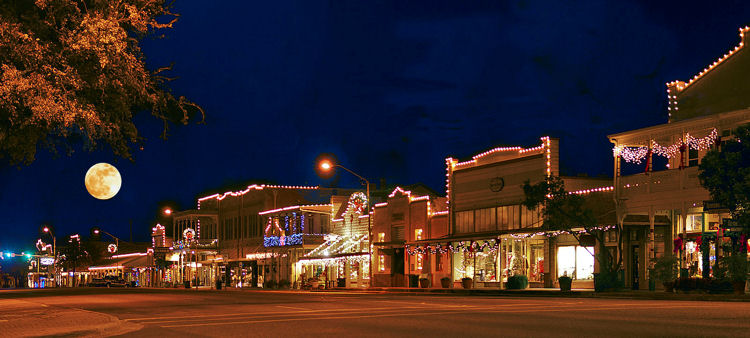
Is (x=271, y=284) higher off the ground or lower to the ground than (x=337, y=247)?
lower

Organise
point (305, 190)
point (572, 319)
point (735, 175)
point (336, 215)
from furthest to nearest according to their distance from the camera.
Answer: point (305, 190) → point (336, 215) → point (735, 175) → point (572, 319)

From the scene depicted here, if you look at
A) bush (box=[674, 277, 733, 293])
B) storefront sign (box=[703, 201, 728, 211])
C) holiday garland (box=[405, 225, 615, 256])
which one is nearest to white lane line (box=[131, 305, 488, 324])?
bush (box=[674, 277, 733, 293])

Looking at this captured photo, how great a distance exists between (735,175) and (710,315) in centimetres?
1422

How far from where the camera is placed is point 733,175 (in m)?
31.1

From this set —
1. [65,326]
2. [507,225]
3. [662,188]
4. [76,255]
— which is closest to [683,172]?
[662,188]

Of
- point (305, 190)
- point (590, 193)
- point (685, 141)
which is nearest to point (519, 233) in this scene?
point (590, 193)

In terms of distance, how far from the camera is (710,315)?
18422mm

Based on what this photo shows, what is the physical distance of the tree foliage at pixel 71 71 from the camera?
1389 cm

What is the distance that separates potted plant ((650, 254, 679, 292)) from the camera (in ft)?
109

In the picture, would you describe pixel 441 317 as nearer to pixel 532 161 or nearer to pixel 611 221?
pixel 611 221

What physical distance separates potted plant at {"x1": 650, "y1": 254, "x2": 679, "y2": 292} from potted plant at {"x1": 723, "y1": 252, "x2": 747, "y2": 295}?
9.09 ft

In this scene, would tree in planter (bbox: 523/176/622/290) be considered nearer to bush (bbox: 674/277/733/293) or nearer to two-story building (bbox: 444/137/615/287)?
two-story building (bbox: 444/137/615/287)

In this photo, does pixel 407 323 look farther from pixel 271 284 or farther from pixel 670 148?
pixel 271 284

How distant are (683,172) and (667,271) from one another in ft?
15.6
